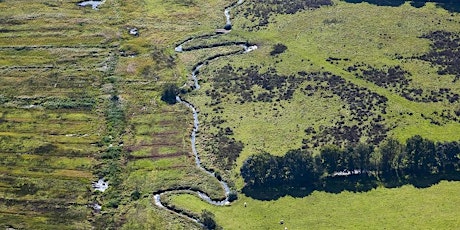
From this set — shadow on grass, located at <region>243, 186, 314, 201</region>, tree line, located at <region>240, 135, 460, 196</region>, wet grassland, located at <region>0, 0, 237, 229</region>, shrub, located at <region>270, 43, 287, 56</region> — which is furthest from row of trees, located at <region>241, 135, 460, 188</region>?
shrub, located at <region>270, 43, 287, 56</region>

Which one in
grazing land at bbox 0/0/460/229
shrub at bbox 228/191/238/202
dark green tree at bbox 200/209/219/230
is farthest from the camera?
shrub at bbox 228/191/238/202

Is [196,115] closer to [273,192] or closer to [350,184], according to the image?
[273,192]

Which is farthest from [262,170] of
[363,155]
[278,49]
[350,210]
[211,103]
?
[278,49]

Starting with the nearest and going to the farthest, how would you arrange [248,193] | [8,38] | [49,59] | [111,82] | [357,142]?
1. [248,193]
2. [357,142]
3. [111,82]
4. [49,59]
5. [8,38]

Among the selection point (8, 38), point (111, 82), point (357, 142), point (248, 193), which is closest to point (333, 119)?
point (357, 142)

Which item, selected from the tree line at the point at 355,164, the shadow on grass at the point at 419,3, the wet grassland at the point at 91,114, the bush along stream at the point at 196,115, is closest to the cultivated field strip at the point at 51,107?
the wet grassland at the point at 91,114

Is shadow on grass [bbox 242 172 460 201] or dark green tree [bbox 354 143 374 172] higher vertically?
dark green tree [bbox 354 143 374 172]

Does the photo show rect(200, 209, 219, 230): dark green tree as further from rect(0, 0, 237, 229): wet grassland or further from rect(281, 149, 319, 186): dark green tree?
rect(281, 149, 319, 186): dark green tree

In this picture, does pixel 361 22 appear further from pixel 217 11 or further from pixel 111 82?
pixel 111 82
